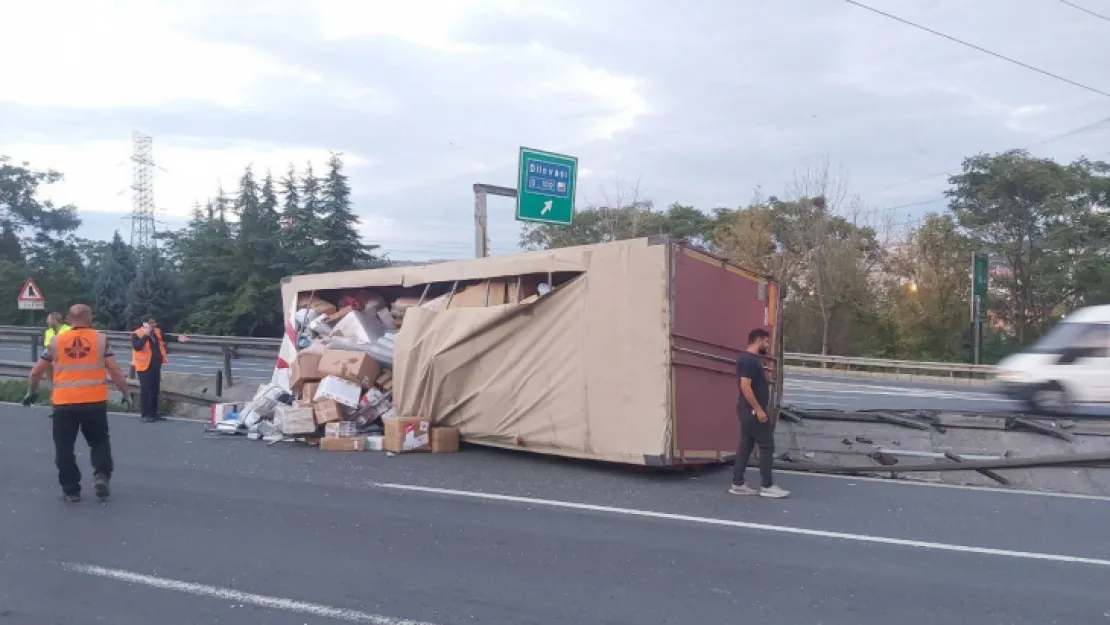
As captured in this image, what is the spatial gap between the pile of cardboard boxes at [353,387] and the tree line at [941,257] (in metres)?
24.9

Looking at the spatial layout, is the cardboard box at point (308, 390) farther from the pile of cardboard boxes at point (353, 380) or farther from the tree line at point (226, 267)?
the tree line at point (226, 267)

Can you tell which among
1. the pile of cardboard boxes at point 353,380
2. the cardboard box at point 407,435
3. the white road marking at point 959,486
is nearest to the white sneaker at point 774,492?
the white road marking at point 959,486

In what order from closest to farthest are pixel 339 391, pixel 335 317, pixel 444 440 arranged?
pixel 444 440, pixel 339 391, pixel 335 317

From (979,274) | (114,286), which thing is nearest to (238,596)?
(979,274)

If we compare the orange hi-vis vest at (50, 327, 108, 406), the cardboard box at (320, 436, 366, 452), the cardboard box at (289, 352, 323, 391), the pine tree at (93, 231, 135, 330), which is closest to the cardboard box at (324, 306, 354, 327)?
the cardboard box at (289, 352, 323, 391)

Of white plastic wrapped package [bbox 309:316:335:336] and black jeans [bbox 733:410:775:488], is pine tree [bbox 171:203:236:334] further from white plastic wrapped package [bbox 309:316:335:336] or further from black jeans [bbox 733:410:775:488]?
black jeans [bbox 733:410:775:488]

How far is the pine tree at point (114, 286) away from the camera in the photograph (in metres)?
42.7

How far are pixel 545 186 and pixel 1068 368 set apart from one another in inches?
358

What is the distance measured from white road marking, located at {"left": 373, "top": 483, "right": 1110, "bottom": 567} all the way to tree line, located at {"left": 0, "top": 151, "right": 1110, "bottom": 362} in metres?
28.3

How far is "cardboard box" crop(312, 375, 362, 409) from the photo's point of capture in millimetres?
12102

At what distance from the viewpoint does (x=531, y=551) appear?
22.2ft

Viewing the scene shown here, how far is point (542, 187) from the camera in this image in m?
16.5

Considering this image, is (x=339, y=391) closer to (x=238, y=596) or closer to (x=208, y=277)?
(x=238, y=596)

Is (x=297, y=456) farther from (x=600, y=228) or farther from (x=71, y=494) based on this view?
(x=600, y=228)
